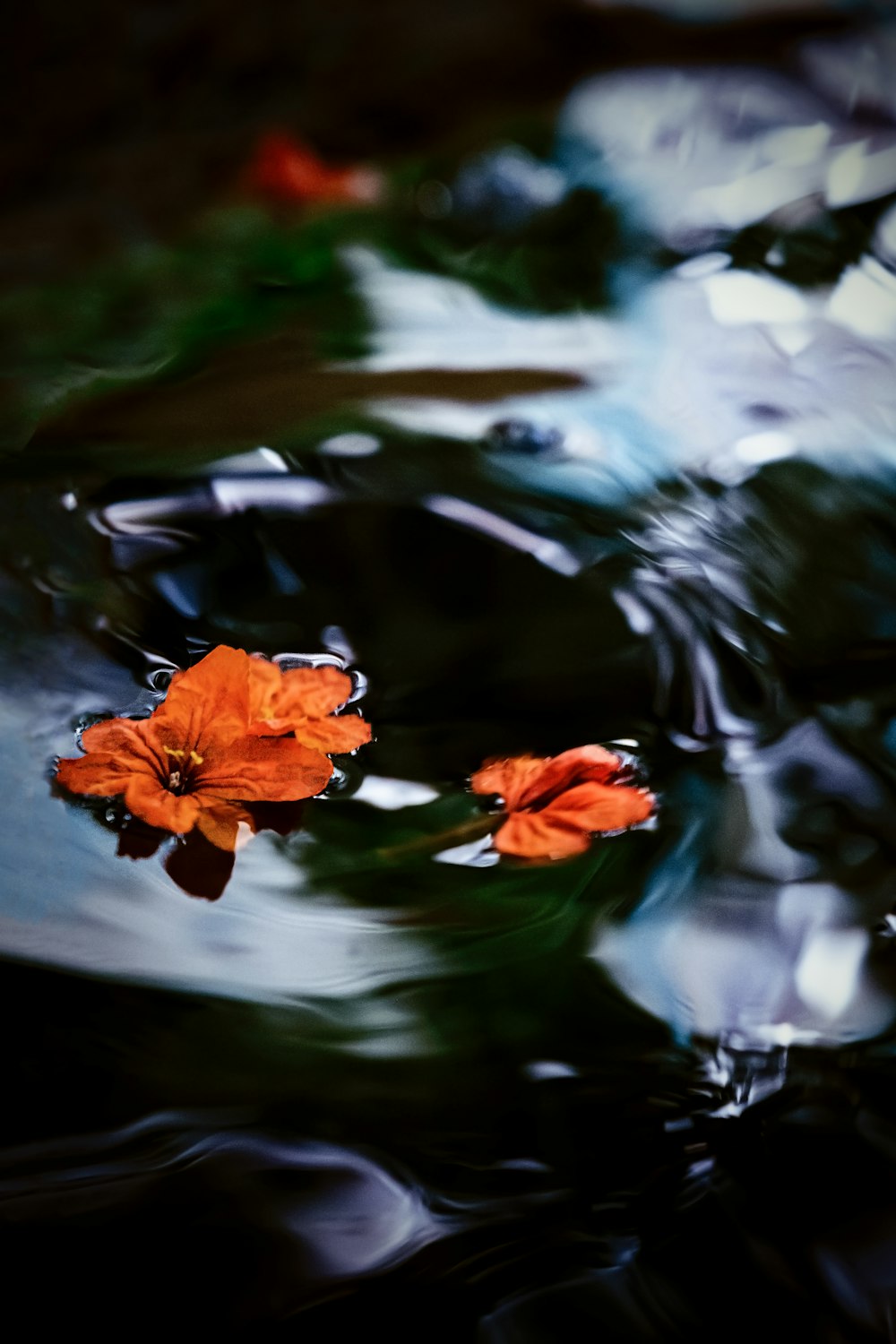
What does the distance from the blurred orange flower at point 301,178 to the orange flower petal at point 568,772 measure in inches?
27.4

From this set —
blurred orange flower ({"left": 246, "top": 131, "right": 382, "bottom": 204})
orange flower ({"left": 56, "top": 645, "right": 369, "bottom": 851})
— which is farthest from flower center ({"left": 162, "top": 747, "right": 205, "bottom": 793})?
blurred orange flower ({"left": 246, "top": 131, "right": 382, "bottom": 204})

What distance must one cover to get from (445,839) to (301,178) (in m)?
0.78

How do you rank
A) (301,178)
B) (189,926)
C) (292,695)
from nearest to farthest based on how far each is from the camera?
(189,926), (292,695), (301,178)

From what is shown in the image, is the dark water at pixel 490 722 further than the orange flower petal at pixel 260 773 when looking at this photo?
No

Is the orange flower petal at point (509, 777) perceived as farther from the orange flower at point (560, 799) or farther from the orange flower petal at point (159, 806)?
the orange flower petal at point (159, 806)

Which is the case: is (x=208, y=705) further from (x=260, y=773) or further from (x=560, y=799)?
(x=560, y=799)

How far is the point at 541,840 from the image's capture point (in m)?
0.68

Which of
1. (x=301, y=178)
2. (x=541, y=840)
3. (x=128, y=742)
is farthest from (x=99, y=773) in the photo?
(x=301, y=178)

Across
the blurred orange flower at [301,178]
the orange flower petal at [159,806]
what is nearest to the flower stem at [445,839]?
the orange flower petal at [159,806]

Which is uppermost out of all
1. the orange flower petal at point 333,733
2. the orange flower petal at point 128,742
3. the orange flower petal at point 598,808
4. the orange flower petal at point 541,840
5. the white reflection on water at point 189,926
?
the orange flower petal at point 598,808

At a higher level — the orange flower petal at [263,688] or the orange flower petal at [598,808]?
the orange flower petal at [598,808]

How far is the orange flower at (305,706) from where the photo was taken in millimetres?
712

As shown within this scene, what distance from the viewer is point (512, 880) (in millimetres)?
670

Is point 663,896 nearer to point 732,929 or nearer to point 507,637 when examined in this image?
point 732,929
